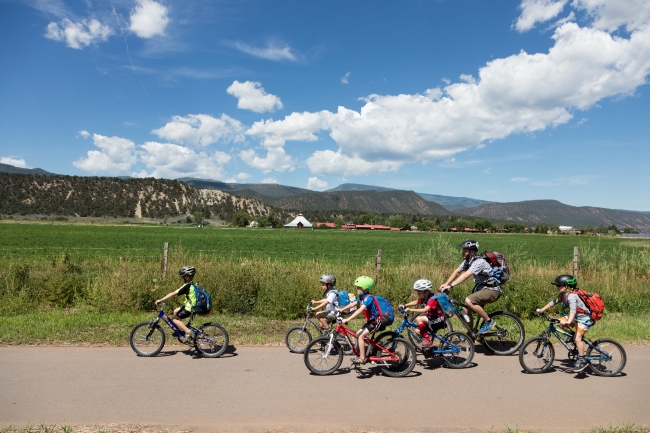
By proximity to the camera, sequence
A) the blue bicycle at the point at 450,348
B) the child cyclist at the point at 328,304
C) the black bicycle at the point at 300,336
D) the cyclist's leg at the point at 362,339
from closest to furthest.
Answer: the cyclist's leg at the point at 362,339, the blue bicycle at the point at 450,348, the child cyclist at the point at 328,304, the black bicycle at the point at 300,336

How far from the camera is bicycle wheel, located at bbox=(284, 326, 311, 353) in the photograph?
7025mm

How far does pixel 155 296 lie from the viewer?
10109 mm

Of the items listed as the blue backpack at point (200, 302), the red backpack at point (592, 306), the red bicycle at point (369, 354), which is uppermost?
the red backpack at point (592, 306)

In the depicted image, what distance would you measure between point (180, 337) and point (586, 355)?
6029 millimetres

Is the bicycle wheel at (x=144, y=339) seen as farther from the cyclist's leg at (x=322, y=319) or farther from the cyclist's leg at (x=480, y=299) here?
the cyclist's leg at (x=480, y=299)

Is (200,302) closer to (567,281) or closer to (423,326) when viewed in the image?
(423,326)

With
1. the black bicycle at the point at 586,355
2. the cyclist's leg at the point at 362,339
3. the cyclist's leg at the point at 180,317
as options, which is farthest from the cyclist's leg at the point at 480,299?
the cyclist's leg at the point at 180,317

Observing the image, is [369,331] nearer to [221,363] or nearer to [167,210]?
[221,363]

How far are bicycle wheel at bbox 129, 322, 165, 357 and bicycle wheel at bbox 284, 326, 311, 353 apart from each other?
2.02 m

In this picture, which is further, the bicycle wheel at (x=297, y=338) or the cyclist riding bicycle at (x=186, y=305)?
the bicycle wheel at (x=297, y=338)

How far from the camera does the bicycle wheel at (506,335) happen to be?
698cm

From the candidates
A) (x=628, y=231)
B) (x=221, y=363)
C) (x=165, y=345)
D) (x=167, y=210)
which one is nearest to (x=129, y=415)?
(x=221, y=363)

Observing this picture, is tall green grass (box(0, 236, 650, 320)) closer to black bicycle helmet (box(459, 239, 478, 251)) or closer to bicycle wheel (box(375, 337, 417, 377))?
bicycle wheel (box(375, 337, 417, 377))

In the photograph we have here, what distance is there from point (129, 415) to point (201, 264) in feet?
22.7
